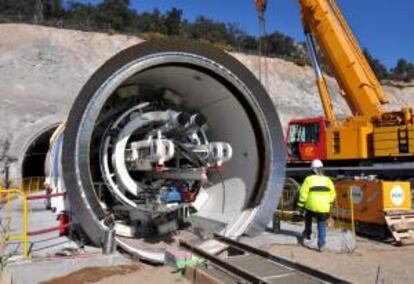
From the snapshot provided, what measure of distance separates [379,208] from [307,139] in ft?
25.8

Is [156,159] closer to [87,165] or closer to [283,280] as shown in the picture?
[87,165]

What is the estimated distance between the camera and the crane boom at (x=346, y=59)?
57.6ft

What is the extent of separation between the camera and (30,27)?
41625 mm

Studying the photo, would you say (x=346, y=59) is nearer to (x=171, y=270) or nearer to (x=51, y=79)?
(x=171, y=270)

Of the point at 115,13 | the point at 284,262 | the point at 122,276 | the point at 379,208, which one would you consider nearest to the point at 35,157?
the point at 379,208

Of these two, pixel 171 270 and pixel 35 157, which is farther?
pixel 35 157

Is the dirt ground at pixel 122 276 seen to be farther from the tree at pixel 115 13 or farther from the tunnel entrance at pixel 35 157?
the tree at pixel 115 13

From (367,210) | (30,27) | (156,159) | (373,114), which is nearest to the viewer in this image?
(156,159)

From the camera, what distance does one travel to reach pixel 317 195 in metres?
9.58

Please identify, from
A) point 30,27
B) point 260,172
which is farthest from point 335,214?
point 30,27

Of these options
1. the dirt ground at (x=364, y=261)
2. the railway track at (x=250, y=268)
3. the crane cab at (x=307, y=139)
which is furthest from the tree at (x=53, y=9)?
the railway track at (x=250, y=268)

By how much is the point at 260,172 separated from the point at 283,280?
2.83 meters

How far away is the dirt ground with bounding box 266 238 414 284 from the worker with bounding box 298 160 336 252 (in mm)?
295

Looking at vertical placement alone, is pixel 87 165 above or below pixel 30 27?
below
